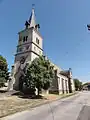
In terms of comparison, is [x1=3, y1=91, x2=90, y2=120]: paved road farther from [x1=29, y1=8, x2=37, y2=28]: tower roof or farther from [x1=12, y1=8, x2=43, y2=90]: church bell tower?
[x1=29, y1=8, x2=37, y2=28]: tower roof

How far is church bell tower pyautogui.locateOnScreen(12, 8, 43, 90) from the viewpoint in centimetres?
2872

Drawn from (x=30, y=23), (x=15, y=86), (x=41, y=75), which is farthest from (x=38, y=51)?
(x=41, y=75)

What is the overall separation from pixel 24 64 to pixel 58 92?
12427 millimetres

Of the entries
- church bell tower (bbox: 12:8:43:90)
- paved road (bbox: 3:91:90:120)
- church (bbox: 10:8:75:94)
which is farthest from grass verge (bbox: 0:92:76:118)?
church bell tower (bbox: 12:8:43:90)

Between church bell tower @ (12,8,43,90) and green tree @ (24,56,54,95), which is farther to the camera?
A: church bell tower @ (12,8,43,90)

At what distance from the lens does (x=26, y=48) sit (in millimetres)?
30828

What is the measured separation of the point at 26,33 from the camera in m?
33.0

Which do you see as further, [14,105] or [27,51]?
[27,51]

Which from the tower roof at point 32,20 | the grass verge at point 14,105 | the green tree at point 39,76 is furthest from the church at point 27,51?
the grass verge at point 14,105

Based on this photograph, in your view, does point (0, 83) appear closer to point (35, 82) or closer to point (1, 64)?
point (1, 64)

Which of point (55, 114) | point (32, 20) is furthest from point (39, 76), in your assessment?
point (32, 20)

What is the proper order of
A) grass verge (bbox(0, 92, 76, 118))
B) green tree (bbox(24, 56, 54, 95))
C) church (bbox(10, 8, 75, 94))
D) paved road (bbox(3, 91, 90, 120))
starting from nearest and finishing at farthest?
paved road (bbox(3, 91, 90, 120))
grass verge (bbox(0, 92, 76, 118))
green tree (bbox(24, 56, 54, 95))
church (bbox(10, 8, 75, 94))

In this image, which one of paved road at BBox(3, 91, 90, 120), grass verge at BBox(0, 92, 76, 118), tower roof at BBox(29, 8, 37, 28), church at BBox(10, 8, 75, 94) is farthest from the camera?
tower roof at BBox(29, 8, 37, 28)

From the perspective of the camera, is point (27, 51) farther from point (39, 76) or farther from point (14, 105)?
point (14, 105)
